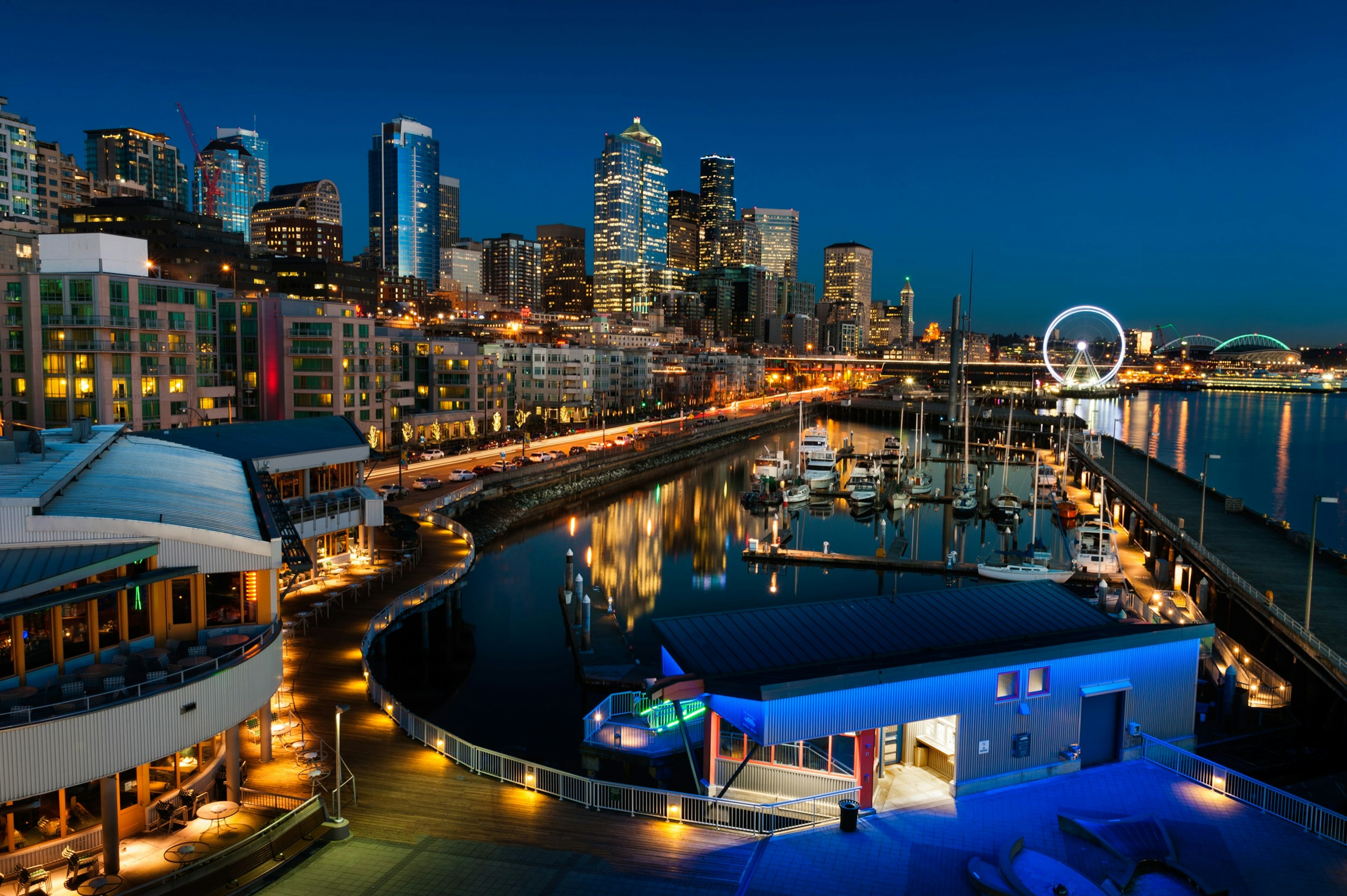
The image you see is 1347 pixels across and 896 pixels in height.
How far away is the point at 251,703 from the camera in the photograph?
15047 millimetres

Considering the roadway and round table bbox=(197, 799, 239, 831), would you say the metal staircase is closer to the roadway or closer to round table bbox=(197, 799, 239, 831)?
round table bbox=(197, 799, 239, 831)

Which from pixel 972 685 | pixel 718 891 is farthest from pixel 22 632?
pixel 972 685

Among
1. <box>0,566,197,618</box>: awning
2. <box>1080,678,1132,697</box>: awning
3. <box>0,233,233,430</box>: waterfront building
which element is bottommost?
<box>1080,678,1132,697</box>: awning

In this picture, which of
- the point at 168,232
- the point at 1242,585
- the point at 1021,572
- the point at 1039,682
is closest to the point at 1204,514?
the point at 1021,572

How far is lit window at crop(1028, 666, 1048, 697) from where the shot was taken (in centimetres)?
1591

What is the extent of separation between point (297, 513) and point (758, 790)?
70.6 feet

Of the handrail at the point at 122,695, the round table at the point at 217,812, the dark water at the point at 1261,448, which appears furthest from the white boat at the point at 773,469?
the round table at the point at 217,812

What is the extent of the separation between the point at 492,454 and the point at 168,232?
270 ft

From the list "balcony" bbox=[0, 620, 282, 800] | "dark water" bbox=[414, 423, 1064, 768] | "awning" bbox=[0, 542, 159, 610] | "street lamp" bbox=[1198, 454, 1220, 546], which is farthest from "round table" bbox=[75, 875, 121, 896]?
"street lamp" bbox=[1198, 454, 1220, 546]

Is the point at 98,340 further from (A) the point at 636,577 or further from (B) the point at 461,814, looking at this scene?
(B) the point at 461,814

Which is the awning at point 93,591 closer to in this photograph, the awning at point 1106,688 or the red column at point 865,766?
the red column at point 865,766

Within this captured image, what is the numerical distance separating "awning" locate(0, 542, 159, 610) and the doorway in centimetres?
1634

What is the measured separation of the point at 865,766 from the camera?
14.8 meters

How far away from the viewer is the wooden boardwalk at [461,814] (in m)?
13.5
